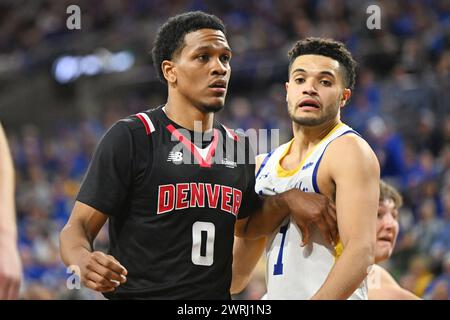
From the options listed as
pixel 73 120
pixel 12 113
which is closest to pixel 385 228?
pixel 73 120

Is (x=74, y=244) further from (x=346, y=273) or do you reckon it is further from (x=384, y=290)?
(x=384, y=290)

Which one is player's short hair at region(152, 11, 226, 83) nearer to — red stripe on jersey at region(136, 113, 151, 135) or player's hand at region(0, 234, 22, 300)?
red stripe on jersey at region(136, 113, 151, 135)

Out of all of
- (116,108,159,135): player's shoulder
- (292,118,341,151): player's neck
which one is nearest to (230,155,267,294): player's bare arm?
(292,118,341,151): player's neck

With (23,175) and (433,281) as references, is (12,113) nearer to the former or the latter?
(23,175)

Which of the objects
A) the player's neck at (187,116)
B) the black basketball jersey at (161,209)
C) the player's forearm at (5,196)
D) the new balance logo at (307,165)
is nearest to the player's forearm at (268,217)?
the new balance logo at (307,165)

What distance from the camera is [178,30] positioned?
4.09 meters

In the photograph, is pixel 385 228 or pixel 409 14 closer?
pixel 385 228

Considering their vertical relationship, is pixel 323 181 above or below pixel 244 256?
above

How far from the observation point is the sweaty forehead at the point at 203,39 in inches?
158

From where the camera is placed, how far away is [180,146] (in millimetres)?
3936

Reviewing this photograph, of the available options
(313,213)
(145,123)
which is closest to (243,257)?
(313,213)

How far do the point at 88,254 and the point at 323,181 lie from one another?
121 centimetres

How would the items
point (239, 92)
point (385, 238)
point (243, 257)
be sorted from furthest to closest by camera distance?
1. point (239, 92)
2. point (385, 238)
3. point (243, 257)
